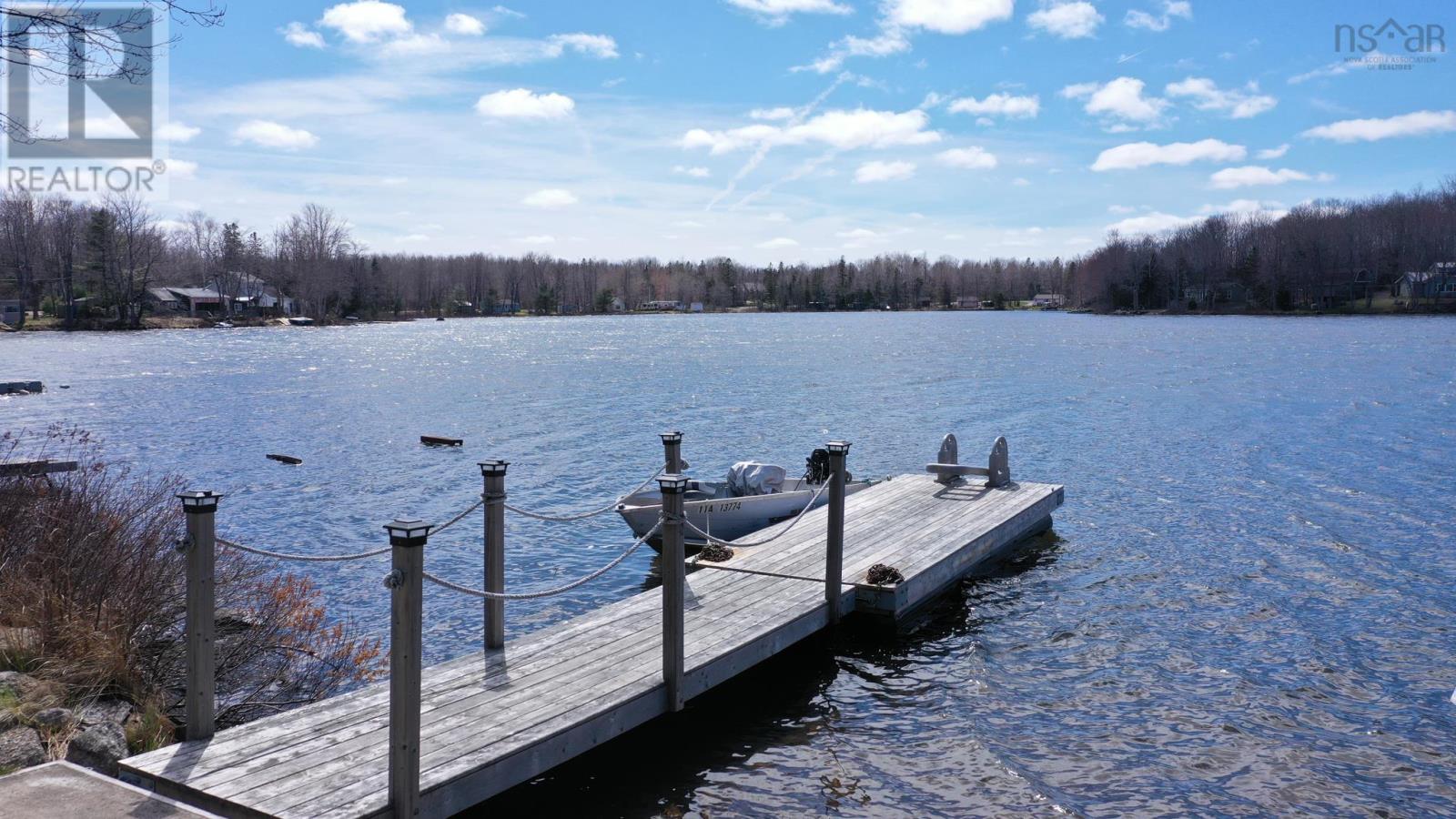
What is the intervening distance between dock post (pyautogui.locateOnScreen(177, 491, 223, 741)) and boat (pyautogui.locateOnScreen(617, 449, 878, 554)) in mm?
9392

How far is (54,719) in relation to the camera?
7121 millimetres

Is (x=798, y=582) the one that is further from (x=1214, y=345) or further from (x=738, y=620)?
(x=1214, y=345)

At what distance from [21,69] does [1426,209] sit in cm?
17111

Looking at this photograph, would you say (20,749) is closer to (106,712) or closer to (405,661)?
Answer: (106,712)

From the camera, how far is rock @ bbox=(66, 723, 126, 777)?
6.55m

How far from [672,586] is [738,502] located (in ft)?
27.8

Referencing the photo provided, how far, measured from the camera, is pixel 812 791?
317 inches

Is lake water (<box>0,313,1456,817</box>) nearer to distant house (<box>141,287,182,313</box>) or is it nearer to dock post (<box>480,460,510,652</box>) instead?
dock post (<box>480,460,510,652</box>)

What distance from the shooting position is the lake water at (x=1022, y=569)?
8422 mm

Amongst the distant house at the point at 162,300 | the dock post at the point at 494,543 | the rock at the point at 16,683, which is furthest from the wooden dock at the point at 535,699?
the distant house at the point at 162,300

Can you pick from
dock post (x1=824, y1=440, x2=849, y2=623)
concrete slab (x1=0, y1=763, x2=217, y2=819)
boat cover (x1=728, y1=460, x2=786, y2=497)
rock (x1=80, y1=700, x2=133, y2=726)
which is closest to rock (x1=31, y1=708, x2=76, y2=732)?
rock (x1=80, y1=700, x2=133, y2=726)

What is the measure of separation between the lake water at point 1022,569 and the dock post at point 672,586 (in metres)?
0.83

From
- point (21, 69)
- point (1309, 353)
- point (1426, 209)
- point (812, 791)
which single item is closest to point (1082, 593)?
point (812, 791)

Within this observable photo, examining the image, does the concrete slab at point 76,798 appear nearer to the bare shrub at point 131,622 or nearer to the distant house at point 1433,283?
the bare shrub at point 131,622
